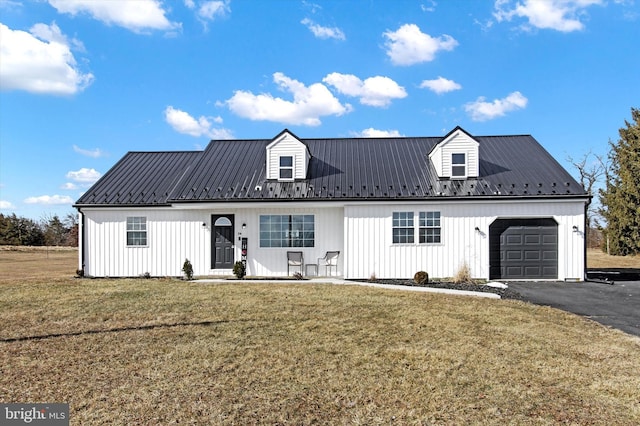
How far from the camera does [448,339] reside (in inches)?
271

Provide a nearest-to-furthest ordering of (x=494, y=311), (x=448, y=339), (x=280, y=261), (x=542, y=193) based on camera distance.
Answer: (x=448, y=339) → (x=494, y=311) → (x=542, y=193) → (x=280, y=261)

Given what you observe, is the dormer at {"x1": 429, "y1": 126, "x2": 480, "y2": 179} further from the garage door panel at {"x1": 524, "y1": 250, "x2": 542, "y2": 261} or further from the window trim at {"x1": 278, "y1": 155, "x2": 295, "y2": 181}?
the window trim at {"x1": 278, "y1": 155, "x2": 295, "y2": 181}

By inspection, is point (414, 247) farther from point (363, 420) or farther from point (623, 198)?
point (623, 198)

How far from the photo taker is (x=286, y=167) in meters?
16.1

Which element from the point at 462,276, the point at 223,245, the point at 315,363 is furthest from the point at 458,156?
the point at 315,363

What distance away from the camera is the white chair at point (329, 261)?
51.1 feet

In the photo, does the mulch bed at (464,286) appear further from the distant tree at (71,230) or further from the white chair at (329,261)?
the distant tree at (71,230)

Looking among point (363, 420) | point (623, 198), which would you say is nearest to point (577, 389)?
point (363, 420)

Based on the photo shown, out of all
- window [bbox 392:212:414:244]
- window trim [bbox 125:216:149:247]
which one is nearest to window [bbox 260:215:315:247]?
window [bbox 392:212:414:244]

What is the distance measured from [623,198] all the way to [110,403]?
30.5 metres

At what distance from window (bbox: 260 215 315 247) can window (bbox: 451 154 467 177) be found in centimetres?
572

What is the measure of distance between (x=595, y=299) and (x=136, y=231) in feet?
51.0

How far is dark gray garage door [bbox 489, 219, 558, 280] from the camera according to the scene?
14.8 metres

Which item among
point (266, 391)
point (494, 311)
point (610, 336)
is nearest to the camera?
point (266, 391)
